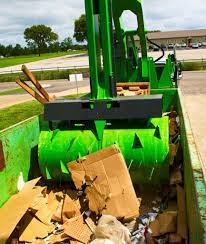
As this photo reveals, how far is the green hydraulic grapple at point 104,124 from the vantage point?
4.17 m

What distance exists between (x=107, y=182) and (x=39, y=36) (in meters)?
127

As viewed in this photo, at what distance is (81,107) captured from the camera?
4324 mm

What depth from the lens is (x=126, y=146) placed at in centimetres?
425

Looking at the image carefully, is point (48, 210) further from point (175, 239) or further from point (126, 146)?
point (175, 239)

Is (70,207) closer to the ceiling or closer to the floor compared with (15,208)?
closer to the floor

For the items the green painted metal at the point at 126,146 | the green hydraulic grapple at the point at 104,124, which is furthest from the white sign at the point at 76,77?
the green painted metal at the point at 126,146

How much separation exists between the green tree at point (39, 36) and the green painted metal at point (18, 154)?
397 feet

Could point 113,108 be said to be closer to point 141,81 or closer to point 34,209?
point 34,209

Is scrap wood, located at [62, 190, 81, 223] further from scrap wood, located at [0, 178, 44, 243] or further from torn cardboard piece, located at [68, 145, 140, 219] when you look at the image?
scrap wood, located at [0, 178, 44, 243]

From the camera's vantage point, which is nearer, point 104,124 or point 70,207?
point 70,207

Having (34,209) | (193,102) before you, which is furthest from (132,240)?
(193,102)

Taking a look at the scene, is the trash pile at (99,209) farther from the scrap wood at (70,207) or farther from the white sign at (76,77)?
the white sign at (76,77)

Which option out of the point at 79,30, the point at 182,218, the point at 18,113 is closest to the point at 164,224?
the point at 182,218

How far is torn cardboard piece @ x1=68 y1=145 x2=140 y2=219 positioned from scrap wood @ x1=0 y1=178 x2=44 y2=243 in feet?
1.70
